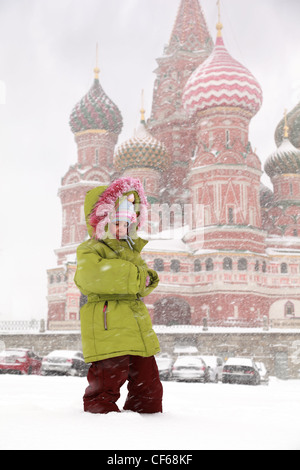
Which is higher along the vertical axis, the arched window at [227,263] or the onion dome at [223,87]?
the onion dome at [223,87]

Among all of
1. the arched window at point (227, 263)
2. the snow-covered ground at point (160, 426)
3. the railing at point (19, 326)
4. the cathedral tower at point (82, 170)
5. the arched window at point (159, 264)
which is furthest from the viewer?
the cathedral tower at point (82, 170)

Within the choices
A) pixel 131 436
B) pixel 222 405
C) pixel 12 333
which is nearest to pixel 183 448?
pixel 131 436

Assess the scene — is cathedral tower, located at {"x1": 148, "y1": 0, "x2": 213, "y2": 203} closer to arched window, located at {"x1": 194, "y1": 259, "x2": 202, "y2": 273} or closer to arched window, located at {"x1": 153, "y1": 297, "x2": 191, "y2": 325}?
arched window, located at {"x1": 194, "y1": 259, "x2": 202, "y2": 273}

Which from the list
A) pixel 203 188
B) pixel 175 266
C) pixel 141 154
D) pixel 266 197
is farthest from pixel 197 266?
pixel 266 197

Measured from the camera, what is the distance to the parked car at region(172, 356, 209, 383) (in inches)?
532

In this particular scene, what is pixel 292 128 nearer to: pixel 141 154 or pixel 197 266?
pixel 141 154

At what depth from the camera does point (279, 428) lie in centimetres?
278

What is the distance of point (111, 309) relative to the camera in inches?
131

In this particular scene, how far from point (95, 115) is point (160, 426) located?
30.6m

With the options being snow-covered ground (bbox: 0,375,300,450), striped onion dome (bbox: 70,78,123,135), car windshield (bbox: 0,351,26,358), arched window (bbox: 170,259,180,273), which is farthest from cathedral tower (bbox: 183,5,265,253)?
snow-covered ground (bbox: 0,375,300,450)

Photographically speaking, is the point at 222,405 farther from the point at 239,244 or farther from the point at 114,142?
the point at 114,142

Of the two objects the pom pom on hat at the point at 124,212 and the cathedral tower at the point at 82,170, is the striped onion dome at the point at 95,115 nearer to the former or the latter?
the cathedral tower at the point at 82,170

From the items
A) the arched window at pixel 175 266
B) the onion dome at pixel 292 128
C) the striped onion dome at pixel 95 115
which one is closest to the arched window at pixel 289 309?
the arched window at pixel 175 266

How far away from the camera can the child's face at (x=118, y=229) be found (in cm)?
357
